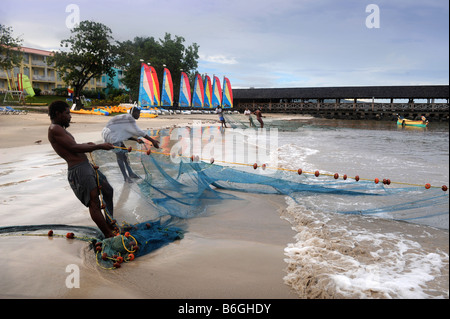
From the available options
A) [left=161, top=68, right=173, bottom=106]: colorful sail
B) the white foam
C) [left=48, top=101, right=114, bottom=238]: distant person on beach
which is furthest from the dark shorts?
[left=161, top=68, right=173, bottom=106]: colorful sail

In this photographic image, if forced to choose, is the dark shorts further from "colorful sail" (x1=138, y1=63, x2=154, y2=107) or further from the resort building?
the resort building

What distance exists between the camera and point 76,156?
3.36 meters

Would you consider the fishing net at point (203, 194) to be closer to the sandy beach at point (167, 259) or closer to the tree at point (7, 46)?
the sandy beach at point (167, 259)

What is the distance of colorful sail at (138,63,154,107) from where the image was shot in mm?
29312

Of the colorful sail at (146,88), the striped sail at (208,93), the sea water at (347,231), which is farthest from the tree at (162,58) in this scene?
the sea water at (347,231)

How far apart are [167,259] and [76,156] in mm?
1445

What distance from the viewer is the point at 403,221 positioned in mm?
4652

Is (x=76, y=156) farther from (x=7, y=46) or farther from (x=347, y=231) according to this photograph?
(x=7, y=46)

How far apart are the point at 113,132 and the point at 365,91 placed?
49.8 metres

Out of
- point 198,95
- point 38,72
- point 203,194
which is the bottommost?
point 203,194

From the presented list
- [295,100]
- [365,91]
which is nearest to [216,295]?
[365,91]

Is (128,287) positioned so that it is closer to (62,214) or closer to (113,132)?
(62,214)

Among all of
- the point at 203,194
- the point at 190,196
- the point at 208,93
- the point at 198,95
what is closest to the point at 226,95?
the point at 208,93

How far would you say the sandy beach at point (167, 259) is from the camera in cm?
273
